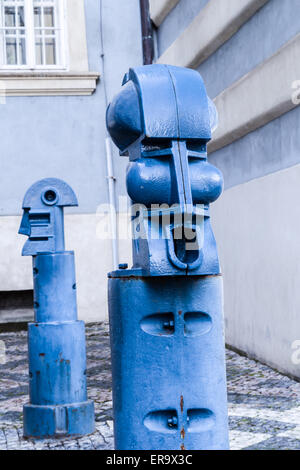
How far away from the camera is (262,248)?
266 inches

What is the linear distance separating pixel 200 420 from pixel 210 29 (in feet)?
20.3

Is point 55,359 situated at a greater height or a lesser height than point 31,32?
lesser

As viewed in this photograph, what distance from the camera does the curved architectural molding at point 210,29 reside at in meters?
7.17

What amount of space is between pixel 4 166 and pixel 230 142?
3.97 metres

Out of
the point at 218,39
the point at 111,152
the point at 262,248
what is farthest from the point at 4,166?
the point at 262,248

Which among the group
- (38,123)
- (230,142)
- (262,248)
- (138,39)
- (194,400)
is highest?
(138,39)

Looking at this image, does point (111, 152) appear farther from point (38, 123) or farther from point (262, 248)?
point (262, 248)

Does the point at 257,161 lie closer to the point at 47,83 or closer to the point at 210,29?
the point at 210,29

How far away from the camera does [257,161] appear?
22.7 feet

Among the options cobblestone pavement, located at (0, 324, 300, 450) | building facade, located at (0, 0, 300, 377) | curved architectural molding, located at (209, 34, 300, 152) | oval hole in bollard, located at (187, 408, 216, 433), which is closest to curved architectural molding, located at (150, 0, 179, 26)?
building facade, located at (0, 0, 300, 377)

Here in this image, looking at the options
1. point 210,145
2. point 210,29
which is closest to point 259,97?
point 210,145

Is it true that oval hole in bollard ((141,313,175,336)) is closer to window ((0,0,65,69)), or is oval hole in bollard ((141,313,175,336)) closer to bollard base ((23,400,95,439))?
bollard base ((23,400,95,439))

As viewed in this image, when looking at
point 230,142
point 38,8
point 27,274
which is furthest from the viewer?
Result: point 38,8

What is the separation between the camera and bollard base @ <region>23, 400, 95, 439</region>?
4.36 metres
